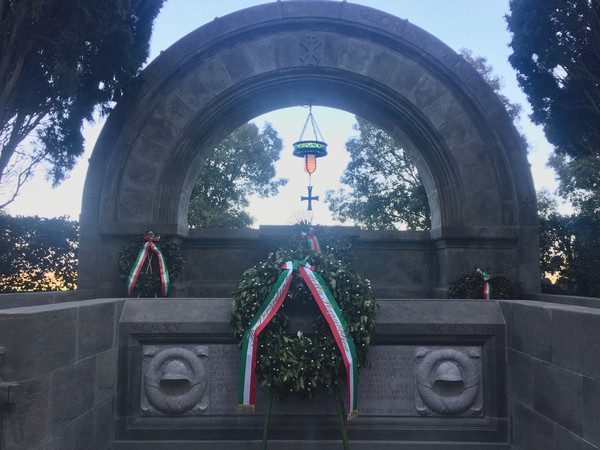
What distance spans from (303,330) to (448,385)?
6.20 feet

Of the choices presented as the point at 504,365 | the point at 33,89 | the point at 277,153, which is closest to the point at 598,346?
the point at 504,365

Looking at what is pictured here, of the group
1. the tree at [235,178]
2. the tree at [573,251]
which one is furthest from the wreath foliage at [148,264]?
the tree at [235,178]

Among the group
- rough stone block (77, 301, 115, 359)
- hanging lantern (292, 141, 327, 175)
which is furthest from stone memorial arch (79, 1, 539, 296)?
rough stone block (77, 301, 115, 359)

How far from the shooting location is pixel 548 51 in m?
9.43

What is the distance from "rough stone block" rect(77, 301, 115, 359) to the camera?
4.77 meters

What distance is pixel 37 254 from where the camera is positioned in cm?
986

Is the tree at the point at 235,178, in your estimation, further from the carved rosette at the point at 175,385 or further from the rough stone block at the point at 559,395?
the rough stone block at the point at 559,395

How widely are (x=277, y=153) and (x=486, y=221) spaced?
24.5m

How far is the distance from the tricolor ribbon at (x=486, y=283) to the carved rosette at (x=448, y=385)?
9.06 ft

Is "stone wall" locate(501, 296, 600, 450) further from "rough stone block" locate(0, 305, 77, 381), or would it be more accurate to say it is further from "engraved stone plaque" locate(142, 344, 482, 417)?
"rough stone block" locate(0, 305, 77, 381)

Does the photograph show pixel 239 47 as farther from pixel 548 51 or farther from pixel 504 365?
pixel 504 365

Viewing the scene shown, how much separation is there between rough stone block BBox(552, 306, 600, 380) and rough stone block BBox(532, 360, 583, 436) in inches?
4.6

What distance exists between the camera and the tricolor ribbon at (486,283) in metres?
8.16

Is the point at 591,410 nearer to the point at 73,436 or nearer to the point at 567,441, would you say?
the point at 567,441
